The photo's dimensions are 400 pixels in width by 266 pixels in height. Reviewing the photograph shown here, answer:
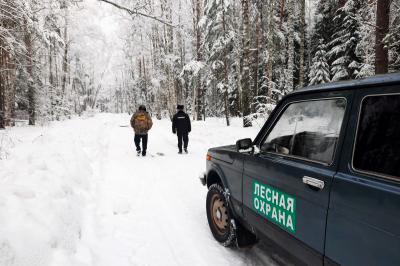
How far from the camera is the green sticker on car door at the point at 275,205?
238 centimetres

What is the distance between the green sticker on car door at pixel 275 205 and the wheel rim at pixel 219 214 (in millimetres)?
937

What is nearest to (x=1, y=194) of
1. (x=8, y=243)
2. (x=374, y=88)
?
(x=8, y=243)

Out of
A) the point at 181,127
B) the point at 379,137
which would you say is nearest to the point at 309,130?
the point at 379,137

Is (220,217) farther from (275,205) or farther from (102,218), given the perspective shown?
(102,218)

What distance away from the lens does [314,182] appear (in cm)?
209

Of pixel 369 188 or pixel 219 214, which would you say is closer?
pixel 369 188

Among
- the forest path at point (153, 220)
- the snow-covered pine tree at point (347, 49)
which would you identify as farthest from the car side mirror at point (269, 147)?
the snow-covered pine tree at point (347, 49)

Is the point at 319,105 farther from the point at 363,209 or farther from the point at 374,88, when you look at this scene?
the point at 363,209

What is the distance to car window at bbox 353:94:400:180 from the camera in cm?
171

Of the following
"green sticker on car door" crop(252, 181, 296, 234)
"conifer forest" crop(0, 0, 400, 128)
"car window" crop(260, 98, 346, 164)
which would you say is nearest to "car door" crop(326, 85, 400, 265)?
"car window" crop(260, 98, 346, 164)

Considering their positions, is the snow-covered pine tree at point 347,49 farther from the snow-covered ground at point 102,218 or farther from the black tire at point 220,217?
the black tire at point 220,217

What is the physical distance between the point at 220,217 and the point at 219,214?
0.05 m

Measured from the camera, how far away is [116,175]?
7.51 m

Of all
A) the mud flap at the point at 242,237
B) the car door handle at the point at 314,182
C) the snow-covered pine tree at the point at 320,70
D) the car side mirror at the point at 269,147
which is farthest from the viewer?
the snow-covered pine tree at the point at 320,70
